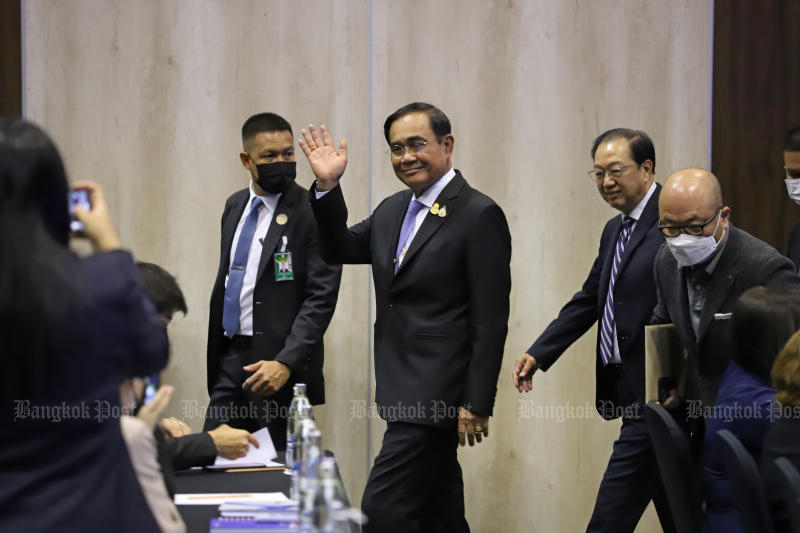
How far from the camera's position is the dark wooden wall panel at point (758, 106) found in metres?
5.10

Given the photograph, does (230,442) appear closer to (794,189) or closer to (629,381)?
(629,381)

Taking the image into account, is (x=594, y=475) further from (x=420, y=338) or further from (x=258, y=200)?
(x=258, y=200)

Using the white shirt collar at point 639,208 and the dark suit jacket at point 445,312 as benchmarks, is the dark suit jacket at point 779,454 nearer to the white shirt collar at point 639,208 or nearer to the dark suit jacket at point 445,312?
the dark suit jacket at point 445,312

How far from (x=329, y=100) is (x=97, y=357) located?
3.77m

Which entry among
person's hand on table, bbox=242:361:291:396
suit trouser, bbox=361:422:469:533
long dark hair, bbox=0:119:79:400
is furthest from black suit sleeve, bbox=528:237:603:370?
long dark hair, bbox=0:119:79:400

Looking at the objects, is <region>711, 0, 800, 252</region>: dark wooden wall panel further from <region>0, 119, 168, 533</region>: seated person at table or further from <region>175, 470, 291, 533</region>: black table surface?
<region>0, 119, 168, 533</region>: seated person at table

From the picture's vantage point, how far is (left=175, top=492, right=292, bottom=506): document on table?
7.87 feet

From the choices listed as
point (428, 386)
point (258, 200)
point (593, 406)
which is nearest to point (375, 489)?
point (428, 386)

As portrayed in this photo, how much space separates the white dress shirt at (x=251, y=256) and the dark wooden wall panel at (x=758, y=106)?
8.12ft

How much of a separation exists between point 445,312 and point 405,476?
2.11 ft

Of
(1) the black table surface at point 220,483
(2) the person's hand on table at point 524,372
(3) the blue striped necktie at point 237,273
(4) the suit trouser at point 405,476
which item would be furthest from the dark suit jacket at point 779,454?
(3) the blue striped necktie at point 237,273

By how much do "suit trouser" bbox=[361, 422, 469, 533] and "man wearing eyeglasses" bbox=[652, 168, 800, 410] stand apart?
2.97 ft

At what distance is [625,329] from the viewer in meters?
3.89

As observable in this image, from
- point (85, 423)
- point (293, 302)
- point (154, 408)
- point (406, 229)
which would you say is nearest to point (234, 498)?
point (154, 408)
